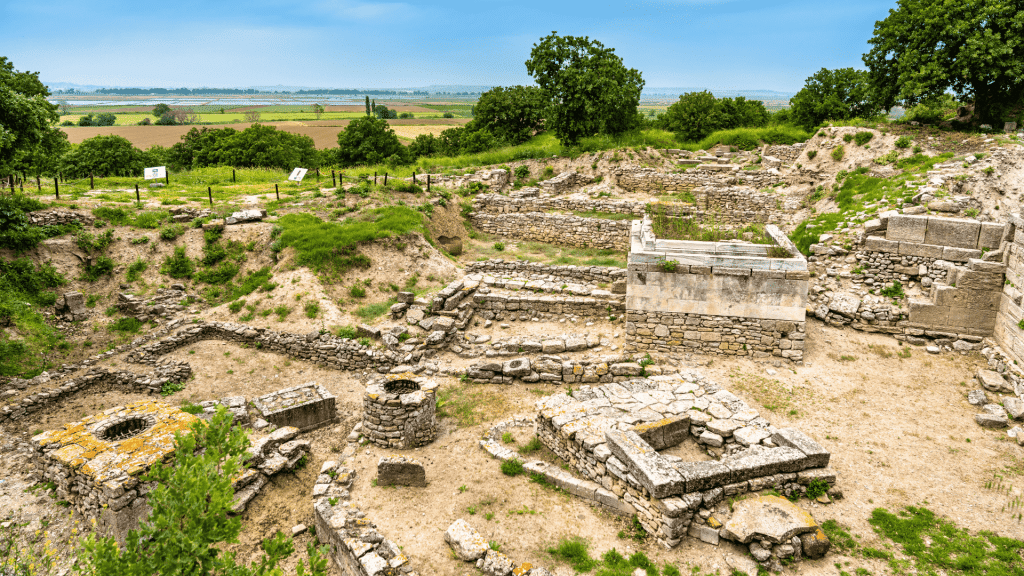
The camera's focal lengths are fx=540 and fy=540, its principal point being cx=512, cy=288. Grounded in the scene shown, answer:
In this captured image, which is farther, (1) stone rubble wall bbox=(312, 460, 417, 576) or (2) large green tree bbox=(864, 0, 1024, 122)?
(2) large green tree bbox=(864, 0, 1024, 122)

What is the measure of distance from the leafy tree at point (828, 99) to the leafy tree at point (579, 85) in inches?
468

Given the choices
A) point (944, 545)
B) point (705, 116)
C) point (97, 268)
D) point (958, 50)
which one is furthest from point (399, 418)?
point (705, 116)

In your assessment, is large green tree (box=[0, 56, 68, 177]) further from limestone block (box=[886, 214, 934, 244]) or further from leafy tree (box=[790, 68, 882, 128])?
leafy tree (box=[790, 68, 882, 128])

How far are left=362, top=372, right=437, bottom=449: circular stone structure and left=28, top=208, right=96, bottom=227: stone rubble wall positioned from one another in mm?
13370

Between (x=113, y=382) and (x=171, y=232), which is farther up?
(x=171, y=232)

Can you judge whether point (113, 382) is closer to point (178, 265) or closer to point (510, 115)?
point (178, 265)

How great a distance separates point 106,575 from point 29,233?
15.6 meters

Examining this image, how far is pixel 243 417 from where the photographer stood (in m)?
11.3

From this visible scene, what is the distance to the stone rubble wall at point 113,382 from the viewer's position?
1221cm

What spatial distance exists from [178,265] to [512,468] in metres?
13.8

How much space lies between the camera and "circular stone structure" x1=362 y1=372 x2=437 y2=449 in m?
10.3

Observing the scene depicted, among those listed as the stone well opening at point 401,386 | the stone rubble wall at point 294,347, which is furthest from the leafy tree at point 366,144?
the stone well opening at point 401,386

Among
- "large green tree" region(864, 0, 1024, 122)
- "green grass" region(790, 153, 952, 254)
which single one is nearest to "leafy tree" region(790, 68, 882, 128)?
"large green tree" region(864, 0, 1024, 122)

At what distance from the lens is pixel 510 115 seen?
40.6 metres
